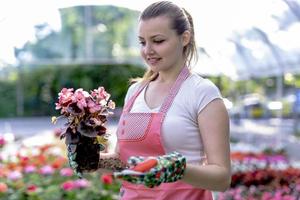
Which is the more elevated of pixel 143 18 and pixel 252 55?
pixel 143 18

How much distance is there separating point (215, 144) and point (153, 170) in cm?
37

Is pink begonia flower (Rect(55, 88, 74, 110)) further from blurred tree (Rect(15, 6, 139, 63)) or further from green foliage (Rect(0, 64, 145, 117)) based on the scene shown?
green foliage (Rect(0, 64, 145, 117))

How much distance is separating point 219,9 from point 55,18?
4045mm

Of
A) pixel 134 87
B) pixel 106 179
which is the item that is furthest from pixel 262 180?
pixel 134 87

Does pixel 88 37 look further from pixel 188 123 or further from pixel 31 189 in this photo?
pixel 188 123

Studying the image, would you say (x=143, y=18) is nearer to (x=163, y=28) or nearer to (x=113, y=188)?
(x=163, y=28)

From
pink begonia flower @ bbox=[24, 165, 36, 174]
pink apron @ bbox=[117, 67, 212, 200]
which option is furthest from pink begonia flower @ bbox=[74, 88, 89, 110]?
pink begonia flower @ bbox=[24, 165, 36, 174]

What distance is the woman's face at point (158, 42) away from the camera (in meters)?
1.97

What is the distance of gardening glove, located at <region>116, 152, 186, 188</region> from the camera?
1.57 meters

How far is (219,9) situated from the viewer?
830 cm

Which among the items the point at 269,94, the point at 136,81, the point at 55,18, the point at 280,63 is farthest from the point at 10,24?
the point at 269,94

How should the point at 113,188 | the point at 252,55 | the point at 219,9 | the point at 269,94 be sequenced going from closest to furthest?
the point at 113,188, the point at 219,9, the point at 252,55, the point at 269,94

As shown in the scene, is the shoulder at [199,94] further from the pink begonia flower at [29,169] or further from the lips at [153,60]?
the pink begonia flower at [29,169]

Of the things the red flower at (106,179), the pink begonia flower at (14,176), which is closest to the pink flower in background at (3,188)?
the pink begonia flower at (14,176)
